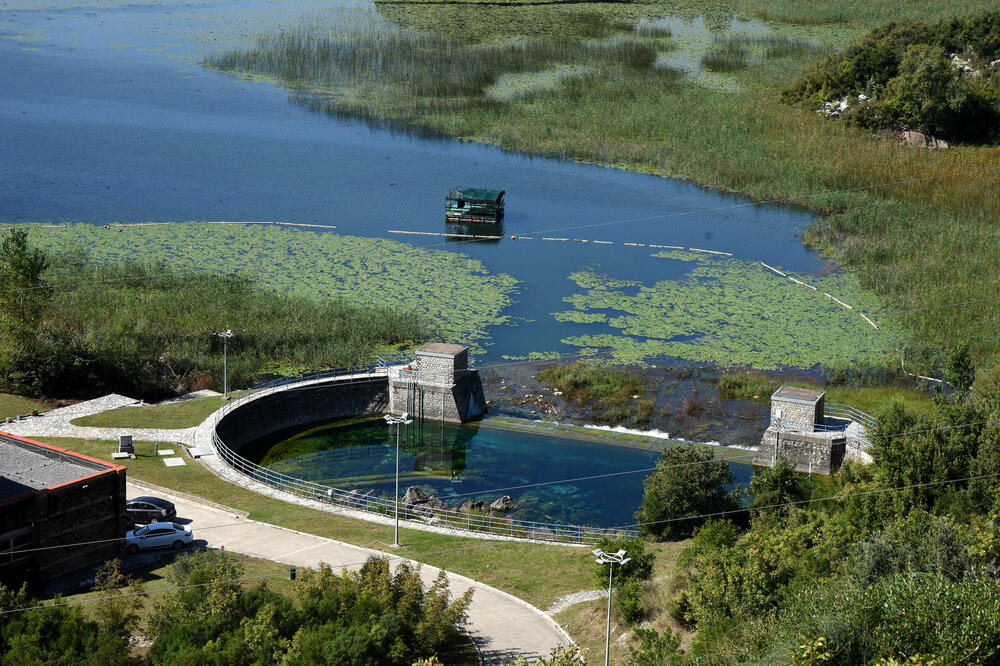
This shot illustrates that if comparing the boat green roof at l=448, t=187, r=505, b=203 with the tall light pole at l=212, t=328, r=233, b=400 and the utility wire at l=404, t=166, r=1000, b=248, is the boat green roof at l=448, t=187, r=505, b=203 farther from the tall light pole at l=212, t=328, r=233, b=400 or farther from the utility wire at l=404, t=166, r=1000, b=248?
the tall light pole at l=212, t=328, r=233, b=400

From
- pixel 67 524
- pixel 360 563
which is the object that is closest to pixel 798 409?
pixel 360 563

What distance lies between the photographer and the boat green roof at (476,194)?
265 feet

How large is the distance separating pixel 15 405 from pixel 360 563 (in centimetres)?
2212

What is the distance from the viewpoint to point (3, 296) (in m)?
51.8

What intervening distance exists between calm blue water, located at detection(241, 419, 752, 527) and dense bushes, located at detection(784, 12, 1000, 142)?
200 feet

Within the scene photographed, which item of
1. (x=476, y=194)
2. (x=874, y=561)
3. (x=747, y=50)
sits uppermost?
(x=747, y=50)

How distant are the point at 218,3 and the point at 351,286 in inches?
4532

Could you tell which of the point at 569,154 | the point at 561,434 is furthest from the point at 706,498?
the point at 569,154

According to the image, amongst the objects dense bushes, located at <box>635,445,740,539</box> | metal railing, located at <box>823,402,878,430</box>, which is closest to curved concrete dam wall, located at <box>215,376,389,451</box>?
dense bushes, located at <box>635,445,740,539</box>

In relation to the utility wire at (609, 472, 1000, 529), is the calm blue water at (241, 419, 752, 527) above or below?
below

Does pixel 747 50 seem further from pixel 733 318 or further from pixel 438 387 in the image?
pixel 438 387

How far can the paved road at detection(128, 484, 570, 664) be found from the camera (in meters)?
30.4

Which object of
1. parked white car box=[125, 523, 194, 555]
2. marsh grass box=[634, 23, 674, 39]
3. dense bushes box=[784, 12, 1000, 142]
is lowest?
parked white car box=[125, 523, 194, 555]

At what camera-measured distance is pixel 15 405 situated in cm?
4909
